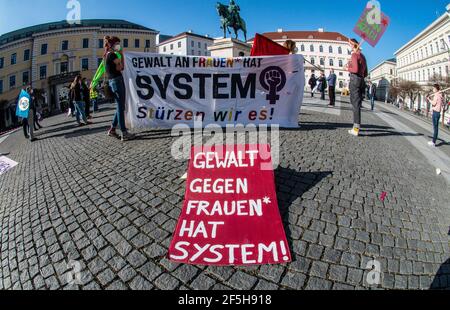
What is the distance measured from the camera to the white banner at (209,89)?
583 cm

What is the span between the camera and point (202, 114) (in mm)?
6066

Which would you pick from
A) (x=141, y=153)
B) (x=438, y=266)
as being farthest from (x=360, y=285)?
(x=141, y=153)

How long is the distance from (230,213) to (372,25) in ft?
19.8

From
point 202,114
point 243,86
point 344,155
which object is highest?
point 243,86

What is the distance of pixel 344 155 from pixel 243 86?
2.96 m

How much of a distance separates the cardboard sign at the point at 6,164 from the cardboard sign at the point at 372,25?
9.28m

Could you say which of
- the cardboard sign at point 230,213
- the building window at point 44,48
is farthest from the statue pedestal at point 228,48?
the building window at point 44,48

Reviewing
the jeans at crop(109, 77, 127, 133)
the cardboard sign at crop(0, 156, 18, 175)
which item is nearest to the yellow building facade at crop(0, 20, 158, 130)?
the cardboard sign at crop(0, 156, 18, 175)

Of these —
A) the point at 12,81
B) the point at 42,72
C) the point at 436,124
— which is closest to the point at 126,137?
the point at 436,124

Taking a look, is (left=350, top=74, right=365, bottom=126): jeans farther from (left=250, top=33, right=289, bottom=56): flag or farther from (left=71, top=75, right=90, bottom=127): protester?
(left=71, top=75, right=90, bottom=127): protester

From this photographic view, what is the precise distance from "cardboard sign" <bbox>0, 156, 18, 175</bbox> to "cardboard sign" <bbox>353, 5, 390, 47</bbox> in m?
9.28

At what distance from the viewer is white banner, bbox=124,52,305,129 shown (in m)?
5.83
